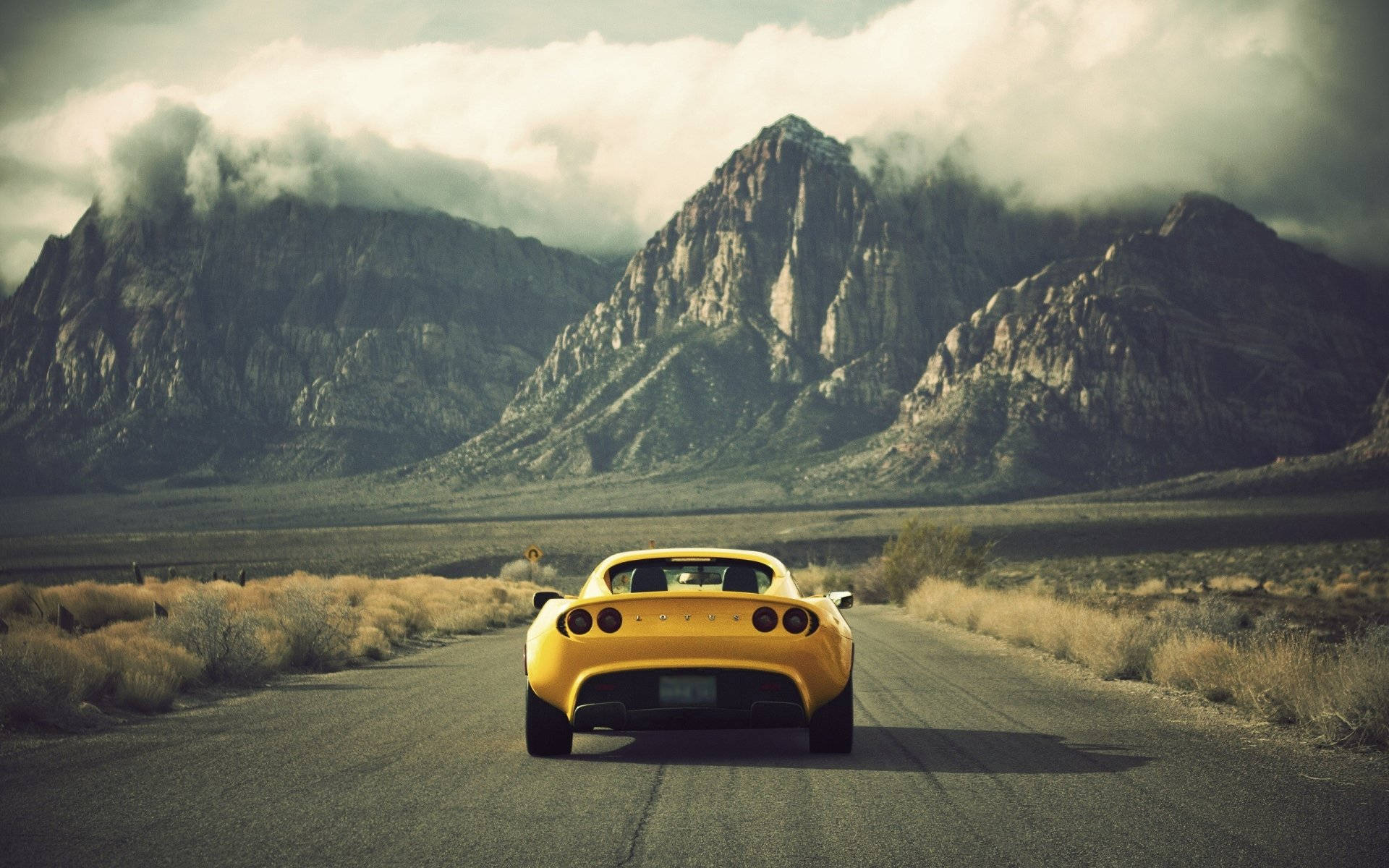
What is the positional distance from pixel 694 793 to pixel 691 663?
932 mm

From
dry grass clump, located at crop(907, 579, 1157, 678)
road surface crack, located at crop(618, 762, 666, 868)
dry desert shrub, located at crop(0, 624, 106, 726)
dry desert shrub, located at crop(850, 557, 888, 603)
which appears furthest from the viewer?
dry desert shrub, located at crop(850, 557, 888, 603)

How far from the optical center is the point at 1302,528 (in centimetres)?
Answer: 8425

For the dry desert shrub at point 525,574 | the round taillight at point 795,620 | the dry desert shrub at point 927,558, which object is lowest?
the dry desert shrub at point 525,574

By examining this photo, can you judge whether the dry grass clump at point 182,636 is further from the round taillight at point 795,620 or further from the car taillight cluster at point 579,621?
the round taillight at point 795,620

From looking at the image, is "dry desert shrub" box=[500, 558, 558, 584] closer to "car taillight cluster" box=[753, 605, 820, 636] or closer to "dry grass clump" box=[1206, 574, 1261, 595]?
"dry grass clump" box=[1206, 574, 1261, 595]

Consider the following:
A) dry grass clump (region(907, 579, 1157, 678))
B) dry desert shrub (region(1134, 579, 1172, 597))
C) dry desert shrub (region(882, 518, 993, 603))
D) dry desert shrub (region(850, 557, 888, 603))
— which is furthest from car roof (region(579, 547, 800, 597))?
dry desert shrub (region(850, 557, 888, 603))

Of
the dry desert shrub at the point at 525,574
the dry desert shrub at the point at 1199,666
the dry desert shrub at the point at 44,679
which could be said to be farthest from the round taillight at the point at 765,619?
the dry desert shrub at the point at 525,574

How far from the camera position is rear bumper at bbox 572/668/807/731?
27.3 feet

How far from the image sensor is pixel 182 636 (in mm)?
16078

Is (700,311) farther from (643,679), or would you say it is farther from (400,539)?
(643,679)

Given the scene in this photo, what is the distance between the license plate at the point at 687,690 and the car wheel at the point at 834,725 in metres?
0.95

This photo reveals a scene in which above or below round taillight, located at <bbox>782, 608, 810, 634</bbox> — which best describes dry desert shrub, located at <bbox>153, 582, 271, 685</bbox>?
below

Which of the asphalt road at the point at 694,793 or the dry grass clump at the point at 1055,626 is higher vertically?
the asphalt road at the point at 694,793

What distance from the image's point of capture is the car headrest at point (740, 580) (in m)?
9.32
